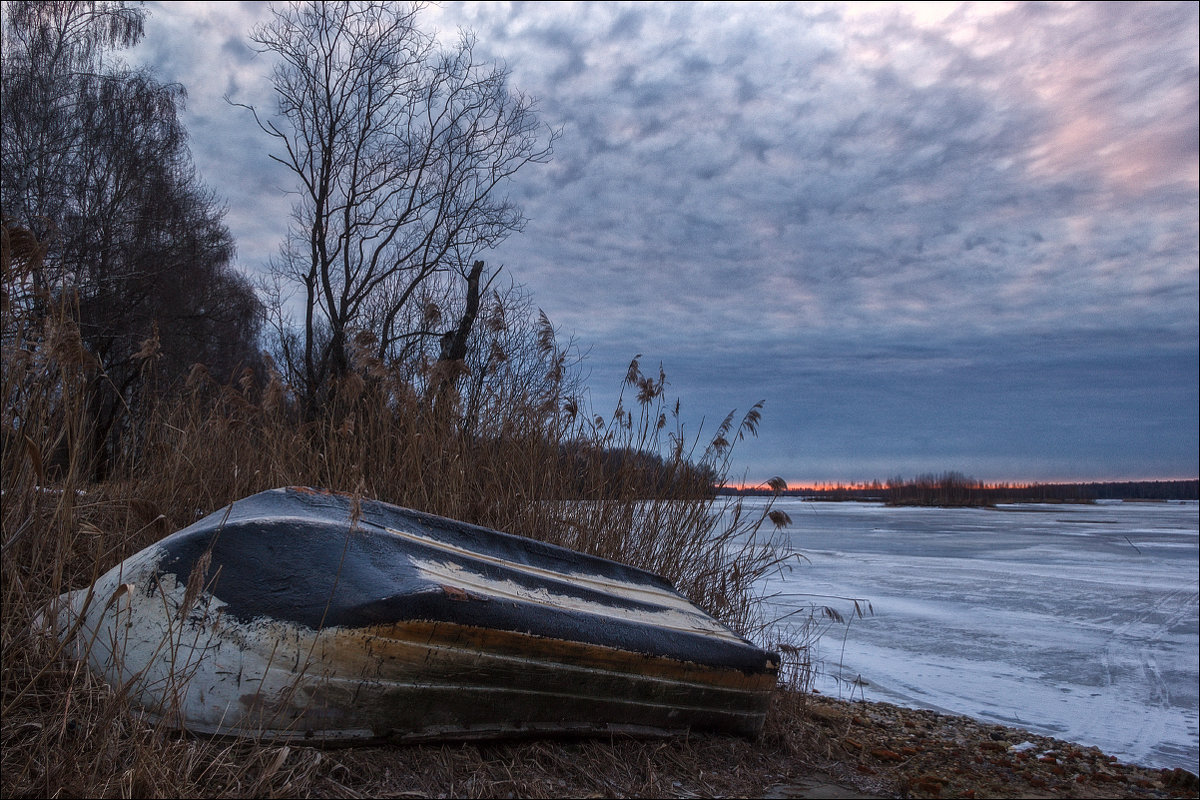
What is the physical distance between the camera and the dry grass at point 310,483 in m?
2.03

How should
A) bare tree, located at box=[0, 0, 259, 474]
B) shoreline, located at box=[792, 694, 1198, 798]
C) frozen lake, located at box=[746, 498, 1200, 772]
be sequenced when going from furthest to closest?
bare tree, located at box=[0, 0, 259, 474] → frozen lake, located at box=[746, 498, 1200, 772] → shoreline, located at box=[792, 694, 1198, 798]

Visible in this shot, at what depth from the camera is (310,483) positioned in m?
4.50

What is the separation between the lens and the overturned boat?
220 cm

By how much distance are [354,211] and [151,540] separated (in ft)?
27.3

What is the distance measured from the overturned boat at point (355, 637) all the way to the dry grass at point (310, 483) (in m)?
0.10

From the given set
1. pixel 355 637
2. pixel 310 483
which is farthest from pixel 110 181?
pixel 355 637

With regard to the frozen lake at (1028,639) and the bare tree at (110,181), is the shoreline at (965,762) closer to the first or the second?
the frozen lake at (1028,639)

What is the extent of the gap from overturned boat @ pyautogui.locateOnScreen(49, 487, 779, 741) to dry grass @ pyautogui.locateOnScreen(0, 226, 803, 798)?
101 mm

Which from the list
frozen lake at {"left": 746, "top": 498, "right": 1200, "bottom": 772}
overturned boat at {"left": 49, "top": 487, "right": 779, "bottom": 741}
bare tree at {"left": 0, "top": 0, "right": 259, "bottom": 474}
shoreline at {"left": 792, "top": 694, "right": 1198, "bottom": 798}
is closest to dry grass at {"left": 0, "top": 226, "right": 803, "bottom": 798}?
overturned boat at {"left": 49, "top": 487, "right": 779, "bottom": 741}

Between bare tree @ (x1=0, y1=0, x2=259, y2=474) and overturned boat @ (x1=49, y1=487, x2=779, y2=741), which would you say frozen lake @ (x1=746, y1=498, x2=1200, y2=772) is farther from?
bare tree @ (x1=0, y1=0, x2=259, y2=474)

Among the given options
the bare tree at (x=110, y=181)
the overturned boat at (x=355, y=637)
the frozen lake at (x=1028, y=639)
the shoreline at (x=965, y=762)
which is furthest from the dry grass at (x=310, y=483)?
the bare tree at (x=110, y=181)

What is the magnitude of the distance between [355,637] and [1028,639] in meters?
7.87

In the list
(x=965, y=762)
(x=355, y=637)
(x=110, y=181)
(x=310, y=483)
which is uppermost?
(x=110, y=181)

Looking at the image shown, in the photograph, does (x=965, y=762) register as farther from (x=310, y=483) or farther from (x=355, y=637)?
(x=310, y=483)
